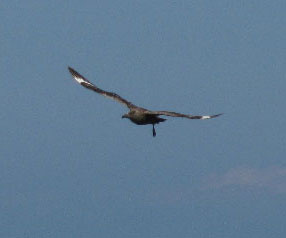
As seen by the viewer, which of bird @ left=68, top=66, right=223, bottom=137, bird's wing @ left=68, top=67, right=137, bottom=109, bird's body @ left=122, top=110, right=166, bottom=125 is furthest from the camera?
bird's wing @ left=68, top=67, right=137, bottom=109

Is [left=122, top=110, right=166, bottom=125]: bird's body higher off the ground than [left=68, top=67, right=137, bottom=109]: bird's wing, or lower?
lower

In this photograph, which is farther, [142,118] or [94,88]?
[94,88]

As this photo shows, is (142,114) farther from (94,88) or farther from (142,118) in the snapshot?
(94,88)

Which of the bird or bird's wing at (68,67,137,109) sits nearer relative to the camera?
the bird

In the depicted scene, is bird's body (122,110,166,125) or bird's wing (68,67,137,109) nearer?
A: bird's body (122,110,166,125)

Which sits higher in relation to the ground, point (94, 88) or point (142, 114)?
point (94, 88)

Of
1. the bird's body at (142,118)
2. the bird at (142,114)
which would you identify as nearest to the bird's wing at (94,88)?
the bird at (142,114)

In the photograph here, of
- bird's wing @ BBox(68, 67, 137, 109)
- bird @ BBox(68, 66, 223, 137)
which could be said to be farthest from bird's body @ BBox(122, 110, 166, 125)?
bird's wing @ BBox(68, 67, 137, 109)

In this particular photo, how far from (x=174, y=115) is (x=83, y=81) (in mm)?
14773

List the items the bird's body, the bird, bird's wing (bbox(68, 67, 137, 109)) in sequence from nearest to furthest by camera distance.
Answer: the bird < the bird's body < bird's wing (bbox(68, 67, 137, 109))

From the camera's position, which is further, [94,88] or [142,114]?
[94,88]

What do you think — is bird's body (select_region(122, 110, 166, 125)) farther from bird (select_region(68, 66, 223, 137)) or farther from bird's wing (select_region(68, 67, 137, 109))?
bird's wing (select_region(68, 67, 137, 109))

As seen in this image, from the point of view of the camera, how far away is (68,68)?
55.1 metres

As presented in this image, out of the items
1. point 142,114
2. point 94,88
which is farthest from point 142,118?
point 94,88
